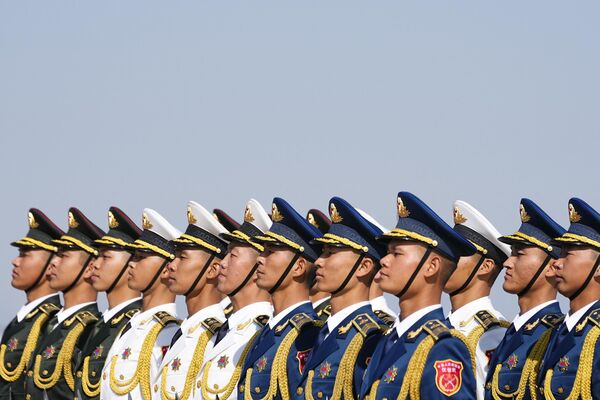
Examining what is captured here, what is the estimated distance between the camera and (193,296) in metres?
14.2

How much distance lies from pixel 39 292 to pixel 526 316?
22.4ft

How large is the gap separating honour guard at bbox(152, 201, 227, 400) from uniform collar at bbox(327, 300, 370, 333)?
91.8 inches

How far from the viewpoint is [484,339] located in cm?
1260

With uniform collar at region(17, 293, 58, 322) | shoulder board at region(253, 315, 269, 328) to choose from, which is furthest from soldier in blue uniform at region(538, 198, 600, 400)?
uniform collar at region(17, 293, 58, 322)

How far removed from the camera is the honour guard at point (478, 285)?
41.3 feet

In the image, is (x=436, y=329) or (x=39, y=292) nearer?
(x=436, y=329)

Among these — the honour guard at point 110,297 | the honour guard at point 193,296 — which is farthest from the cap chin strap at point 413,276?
the honour guard at point 110,297

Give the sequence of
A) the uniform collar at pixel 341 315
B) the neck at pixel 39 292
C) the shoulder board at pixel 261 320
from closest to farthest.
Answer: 1. the uniform collar at pixel 341 315
2. the shoulder board at pixel 261 320
3. the neck at pixel 39 292

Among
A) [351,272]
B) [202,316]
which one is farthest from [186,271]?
[351,272]

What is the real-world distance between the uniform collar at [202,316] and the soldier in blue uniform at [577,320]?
4.05 meters

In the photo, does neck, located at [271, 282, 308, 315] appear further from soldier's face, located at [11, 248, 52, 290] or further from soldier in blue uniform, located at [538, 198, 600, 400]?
soldier's face, located at [11, 248, 52, 290]

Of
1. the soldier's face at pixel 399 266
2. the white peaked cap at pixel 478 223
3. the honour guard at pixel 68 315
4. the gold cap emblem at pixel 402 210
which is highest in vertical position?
the gold cap emblem at pixel 402 210

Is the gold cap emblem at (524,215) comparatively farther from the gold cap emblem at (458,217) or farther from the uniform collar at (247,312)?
the uniform collar at (247,312)

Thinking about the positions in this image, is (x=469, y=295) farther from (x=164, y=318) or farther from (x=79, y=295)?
(x=79, y=295)
